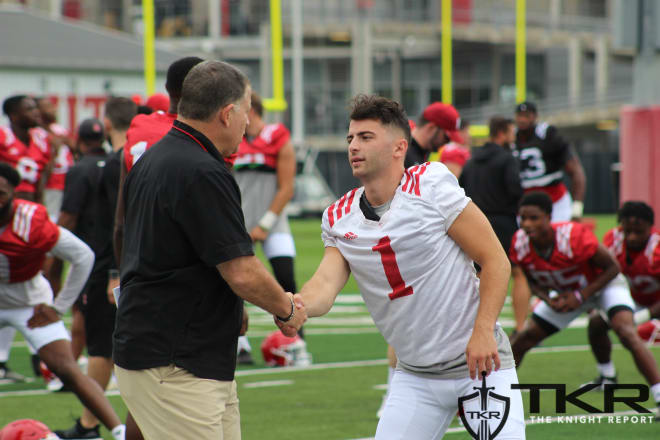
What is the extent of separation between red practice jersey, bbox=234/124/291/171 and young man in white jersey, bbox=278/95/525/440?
4623 mm

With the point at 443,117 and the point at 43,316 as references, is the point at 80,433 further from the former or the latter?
the point at 443,117

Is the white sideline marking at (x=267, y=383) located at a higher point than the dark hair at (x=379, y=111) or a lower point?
lower

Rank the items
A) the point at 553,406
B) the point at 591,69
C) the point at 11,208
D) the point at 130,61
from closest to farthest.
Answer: the point at 11,208, the point at 553,406, the point at 130,61, the point at 591,69

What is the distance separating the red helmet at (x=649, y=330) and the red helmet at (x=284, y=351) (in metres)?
2.85

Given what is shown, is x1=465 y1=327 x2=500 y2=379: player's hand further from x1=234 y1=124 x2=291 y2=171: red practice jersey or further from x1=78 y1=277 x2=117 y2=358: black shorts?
x1=234 y1=124 x2=291 y2=171: red practice jersey

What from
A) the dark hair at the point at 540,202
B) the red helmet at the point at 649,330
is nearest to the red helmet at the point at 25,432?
the dark hair at the point at 540,202

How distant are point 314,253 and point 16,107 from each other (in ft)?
43.6

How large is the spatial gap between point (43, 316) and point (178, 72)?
2177 mm

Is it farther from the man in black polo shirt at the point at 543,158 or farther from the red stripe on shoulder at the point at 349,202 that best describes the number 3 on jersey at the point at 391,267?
the man in black polo shirt at the point at 543,158

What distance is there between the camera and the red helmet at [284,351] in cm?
923

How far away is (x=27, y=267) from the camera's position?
6.60 metres

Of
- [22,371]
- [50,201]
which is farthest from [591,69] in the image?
[22,371]

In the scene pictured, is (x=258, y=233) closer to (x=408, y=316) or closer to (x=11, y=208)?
(x=11, y=208)

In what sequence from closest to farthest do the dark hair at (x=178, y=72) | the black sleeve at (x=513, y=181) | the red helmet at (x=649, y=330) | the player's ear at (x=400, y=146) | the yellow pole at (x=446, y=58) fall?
the player's ear at (x=400, y=146), the dark hair at (x=178, y=72), the red helmet at (x=649, y=330), the black sleeve at (x=513, y=181), the yellow pole at (x=446, y=58)
